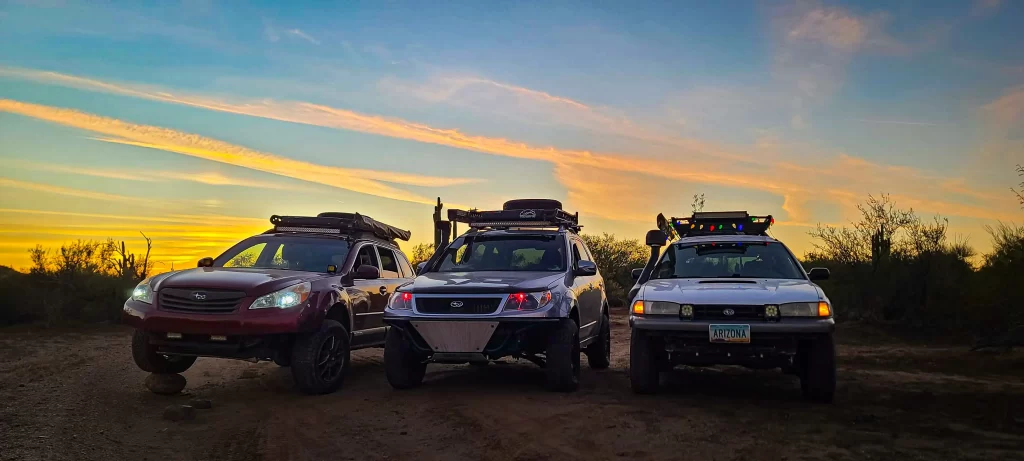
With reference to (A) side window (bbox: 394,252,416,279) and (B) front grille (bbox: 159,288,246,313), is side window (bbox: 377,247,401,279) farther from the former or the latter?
(B) front grille (bbox: 159,288,246,313)

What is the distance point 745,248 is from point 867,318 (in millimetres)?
11459

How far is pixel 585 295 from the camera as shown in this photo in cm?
1065

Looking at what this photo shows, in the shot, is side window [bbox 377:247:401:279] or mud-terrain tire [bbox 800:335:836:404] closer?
mud-terrain tire [bbox 800:335:836:404]

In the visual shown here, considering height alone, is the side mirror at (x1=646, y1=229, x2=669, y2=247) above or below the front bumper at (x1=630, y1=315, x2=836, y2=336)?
above

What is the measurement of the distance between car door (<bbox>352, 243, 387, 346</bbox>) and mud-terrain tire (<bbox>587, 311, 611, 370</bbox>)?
120 inches

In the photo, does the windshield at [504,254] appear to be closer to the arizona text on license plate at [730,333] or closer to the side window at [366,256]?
the side window at [366,256]

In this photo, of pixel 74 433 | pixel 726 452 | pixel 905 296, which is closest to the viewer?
pixel 726 452

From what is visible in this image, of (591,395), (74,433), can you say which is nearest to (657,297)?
(591,395)

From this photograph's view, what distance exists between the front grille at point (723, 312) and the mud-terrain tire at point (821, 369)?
64 centimetres

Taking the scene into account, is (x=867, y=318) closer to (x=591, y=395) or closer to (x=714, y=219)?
(x=714, y=219)

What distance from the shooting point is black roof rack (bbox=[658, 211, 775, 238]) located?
12539 millimetres

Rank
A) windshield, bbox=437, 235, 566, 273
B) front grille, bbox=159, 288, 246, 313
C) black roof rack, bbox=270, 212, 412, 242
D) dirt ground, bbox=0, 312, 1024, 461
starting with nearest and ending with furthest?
dirt ground, bbox=0, 312, 1024, 461
front grille, bbox=159, 288, 246, 313
windshield, bbox=437, 235, 566, 273
black roof rack, bbox=270, 212, 412, 242

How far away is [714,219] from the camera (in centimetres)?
1291

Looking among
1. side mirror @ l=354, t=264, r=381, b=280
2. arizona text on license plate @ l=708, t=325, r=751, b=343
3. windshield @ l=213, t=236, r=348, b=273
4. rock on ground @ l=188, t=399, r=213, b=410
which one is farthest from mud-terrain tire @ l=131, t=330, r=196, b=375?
arizona text on license plate @ l=708, t=325, r=751, b=343
